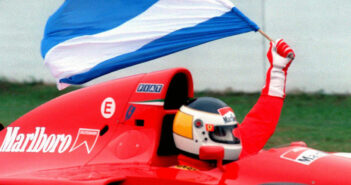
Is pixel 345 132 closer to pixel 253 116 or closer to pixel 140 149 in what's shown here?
pixel 253 116

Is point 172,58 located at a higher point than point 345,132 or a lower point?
higher

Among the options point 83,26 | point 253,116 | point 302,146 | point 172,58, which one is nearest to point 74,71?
point 83,26

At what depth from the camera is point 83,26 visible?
488 centimetres

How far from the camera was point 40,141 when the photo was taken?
4.29 metres

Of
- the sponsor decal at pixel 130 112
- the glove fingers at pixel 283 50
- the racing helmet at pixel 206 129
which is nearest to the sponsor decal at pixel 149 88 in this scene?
the sponsor decal at pixel 130 112

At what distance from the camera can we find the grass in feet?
24.5

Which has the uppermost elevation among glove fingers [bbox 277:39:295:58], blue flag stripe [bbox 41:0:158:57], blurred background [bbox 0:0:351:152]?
blue flag stripe [bbox 41:0:158:57]

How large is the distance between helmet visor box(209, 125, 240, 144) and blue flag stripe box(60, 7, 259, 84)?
1085 mm

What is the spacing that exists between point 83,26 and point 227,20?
1.12m

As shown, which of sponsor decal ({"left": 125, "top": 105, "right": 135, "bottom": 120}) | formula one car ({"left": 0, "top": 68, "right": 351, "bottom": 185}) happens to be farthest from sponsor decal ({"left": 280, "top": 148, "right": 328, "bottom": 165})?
sponsor decal ({"left": 125, "top": 105, "right": 135, "bottom": 120})

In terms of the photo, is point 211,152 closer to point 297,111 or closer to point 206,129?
point 206,129

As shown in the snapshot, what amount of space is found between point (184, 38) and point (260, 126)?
96cm

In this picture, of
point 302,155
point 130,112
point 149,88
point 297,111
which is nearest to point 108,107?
point 130,112

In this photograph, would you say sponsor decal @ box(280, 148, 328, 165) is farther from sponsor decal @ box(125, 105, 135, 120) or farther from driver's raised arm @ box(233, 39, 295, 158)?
sponsor decal @ box(125, 105, 135, 120)
